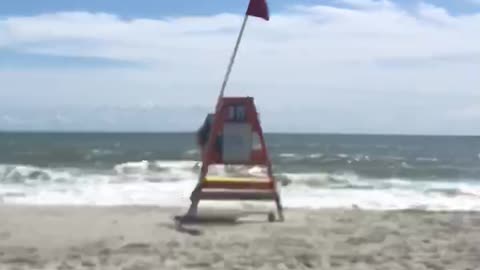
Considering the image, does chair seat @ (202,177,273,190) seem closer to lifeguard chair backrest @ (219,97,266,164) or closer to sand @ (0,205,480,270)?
lifeguard chair backrest @ (219,97,266,164)

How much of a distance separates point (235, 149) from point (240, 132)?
0.21 m

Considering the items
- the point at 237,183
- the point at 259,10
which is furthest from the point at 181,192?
the point at 259,10

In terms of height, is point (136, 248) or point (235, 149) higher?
point (235, 149)

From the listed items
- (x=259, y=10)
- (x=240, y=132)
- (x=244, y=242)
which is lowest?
(x=244, y=242)

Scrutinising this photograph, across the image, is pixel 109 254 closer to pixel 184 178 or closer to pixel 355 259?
pixel 355 259

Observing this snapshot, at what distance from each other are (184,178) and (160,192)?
5.14 m

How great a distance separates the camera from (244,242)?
8641mm

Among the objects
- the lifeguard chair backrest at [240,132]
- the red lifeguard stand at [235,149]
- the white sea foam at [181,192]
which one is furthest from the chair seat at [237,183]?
the white sea foam at [181,192]

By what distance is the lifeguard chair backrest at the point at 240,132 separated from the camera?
9.88 metres

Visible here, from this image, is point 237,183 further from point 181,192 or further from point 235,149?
point 181,192

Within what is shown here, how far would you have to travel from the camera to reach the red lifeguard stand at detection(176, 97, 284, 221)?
9.88m

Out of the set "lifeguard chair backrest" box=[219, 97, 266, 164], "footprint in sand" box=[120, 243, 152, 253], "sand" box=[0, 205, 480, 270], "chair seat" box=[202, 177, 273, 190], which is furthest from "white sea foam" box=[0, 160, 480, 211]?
"footprint in sand" box=[120, 243, 152, 253]

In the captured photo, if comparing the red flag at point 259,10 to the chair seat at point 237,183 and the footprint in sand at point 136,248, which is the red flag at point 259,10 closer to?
the chair seat at point 237,183

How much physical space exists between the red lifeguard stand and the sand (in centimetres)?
40
